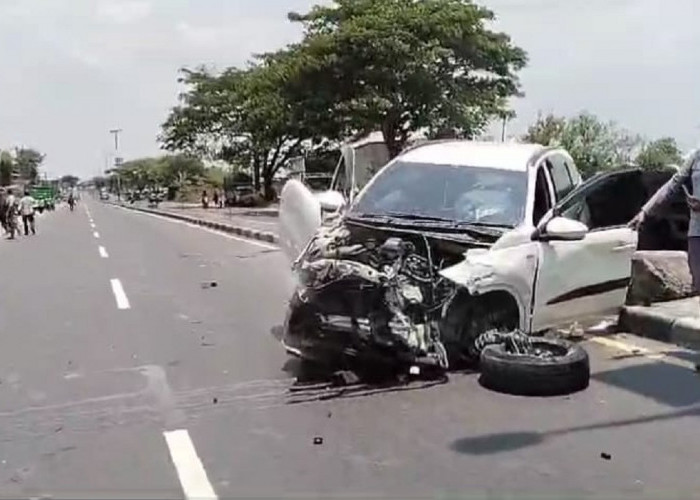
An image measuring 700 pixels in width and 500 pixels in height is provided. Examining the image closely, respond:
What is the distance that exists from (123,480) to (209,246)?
64.4 ft

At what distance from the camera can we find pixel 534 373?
673 cm

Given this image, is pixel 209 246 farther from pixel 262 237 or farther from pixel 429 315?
pixel 429 315

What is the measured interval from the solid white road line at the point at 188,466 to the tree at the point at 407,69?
27.8 meters

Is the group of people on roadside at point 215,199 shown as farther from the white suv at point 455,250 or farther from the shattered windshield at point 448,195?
the shattered windshield at point 448,195

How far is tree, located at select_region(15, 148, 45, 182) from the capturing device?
133 meters

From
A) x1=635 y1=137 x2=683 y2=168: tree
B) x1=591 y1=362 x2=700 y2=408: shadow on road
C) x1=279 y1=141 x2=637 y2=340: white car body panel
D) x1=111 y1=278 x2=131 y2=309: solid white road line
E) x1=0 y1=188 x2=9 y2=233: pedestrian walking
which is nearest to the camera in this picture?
x1=591 y1=362 x2=700 y2=408: shadow on road

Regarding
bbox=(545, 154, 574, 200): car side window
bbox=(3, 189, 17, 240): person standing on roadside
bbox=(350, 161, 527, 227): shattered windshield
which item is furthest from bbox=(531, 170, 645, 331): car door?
bbox=(3, 189, 17, 240): person standing on roadside

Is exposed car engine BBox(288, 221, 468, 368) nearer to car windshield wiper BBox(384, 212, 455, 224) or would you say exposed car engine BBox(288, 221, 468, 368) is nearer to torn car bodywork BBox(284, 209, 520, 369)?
torn car bodywork BBox(284, 209, 520, 369)

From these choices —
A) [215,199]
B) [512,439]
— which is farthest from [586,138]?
[215,199]

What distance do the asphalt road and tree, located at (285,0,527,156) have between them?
2507 cm

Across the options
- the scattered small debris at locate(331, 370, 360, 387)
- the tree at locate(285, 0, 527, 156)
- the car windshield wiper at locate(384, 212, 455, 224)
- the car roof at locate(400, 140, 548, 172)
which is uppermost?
the tree at locate(285, 0, 527, 156)

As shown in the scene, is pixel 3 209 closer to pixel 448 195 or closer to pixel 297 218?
pixel 297 218

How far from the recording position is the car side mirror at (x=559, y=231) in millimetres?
7590

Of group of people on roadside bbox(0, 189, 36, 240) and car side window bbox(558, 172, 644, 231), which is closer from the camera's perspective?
car side window bbox(558, 172, 644, 231)
